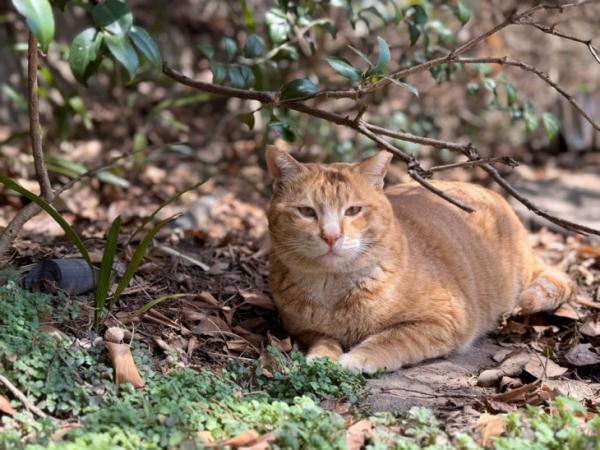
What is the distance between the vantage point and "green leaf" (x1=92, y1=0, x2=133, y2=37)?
2.89 m

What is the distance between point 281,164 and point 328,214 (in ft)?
1.34

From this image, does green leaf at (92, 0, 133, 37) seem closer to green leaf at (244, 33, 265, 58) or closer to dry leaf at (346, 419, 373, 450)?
green leaf at (244, 33, 265, 58)

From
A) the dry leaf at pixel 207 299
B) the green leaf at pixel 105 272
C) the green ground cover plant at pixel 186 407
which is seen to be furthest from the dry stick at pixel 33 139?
the dry leaf at pixel 207 299

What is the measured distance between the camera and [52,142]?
736cm

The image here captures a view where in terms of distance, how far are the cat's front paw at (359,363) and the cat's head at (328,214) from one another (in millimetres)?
424

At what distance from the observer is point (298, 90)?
12.1 feet

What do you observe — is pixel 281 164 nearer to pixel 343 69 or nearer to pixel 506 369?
pixel 343 69

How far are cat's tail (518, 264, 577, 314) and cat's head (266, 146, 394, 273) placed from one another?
1.18 meters

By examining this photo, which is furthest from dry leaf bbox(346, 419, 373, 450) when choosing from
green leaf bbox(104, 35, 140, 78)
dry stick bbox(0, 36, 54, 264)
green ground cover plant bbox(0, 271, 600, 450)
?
dry stick bbox(0, 36, 54, 264)

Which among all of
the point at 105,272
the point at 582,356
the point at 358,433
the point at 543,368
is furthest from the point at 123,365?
the point at 582,356

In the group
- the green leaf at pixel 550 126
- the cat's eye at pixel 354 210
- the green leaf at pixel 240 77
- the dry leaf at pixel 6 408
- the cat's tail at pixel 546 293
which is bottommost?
the cat's tail at pixel 546 293

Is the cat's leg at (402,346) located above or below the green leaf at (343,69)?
below

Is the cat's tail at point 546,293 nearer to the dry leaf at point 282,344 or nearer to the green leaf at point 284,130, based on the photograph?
the dry leaf at point 282,344

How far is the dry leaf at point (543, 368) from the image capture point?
11.9 feet
